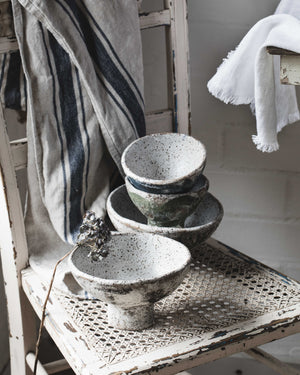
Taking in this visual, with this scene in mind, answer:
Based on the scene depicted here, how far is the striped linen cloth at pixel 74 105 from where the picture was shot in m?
1.00

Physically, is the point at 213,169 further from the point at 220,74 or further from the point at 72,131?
the point at 72,131

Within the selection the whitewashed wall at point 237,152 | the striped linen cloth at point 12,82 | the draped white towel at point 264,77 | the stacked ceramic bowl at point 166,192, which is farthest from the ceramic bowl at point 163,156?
the whitewashed wall at point 237,152

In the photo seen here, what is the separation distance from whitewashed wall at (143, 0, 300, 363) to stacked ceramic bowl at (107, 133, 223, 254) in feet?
Answer: 1.09

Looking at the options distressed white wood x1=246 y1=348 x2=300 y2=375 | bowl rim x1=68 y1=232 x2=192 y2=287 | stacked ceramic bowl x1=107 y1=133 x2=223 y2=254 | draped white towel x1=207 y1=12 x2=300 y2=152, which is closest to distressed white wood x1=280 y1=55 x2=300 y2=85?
draped white towel x1=207 y1=12 x2=300 y2=152

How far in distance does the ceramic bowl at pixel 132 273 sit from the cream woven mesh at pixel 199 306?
29 mm

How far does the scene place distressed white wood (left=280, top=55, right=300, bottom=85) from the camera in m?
0.90

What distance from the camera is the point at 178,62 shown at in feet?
3.92

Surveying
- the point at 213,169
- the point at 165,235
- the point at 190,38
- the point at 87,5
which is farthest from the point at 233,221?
the point at 87,5

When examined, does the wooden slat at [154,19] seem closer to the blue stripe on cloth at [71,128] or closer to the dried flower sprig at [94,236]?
the blue stripe on cloth at [71,128]

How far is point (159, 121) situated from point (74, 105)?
23 centimetres

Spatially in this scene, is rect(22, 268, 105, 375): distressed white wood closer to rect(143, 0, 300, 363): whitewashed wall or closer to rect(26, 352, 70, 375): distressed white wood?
rect(26, 352, 70, 375): distressed white wood

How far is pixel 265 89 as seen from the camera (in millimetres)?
1016

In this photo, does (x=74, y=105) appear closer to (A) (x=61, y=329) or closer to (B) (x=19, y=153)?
(B) (x=19, y=153)

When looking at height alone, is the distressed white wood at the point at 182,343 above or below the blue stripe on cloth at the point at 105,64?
below
